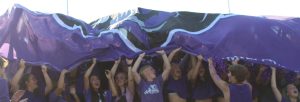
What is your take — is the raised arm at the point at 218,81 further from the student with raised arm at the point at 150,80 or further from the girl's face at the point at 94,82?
the girl's face at the point at 94,82

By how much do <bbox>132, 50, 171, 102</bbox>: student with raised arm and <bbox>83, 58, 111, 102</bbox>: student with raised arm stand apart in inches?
20.5

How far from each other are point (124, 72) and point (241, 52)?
1530 mm

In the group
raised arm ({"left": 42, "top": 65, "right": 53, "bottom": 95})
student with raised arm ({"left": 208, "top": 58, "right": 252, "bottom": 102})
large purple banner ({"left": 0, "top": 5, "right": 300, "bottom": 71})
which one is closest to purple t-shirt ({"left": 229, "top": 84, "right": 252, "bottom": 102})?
student with raised arm ({"left": 208, "top": 58, "right": 252, "bottom": 102})

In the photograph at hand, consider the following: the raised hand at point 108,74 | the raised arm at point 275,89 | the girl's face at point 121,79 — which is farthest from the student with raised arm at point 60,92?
the raised arm at point 275,89

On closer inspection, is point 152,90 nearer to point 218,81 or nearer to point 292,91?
point 218,81

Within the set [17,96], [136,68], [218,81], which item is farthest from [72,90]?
[218,81]

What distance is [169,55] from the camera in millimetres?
7238

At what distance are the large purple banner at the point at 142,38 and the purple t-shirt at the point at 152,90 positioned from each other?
1.35 ft

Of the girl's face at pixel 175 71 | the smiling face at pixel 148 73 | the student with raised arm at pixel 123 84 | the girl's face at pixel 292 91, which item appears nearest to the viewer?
the smiling face at pixel 148 73

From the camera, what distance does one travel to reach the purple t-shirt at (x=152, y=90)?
7.02 meters

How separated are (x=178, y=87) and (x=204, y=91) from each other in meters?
0.36

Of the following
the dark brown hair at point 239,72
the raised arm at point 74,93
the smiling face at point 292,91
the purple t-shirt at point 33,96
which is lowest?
the smiling face at point 292,91

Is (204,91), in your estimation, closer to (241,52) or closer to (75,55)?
(241,52)

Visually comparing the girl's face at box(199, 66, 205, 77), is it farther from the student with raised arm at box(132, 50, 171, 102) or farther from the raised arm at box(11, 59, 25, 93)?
the raised arm at box(11, 59, 25, 93)
